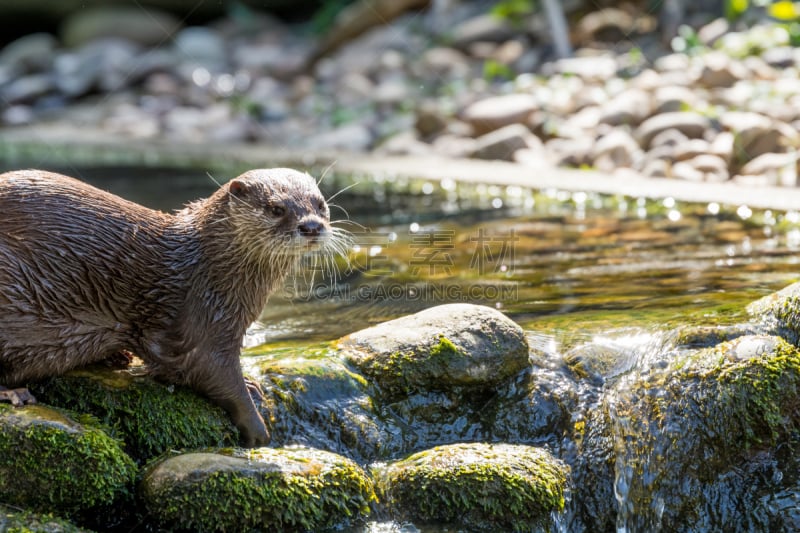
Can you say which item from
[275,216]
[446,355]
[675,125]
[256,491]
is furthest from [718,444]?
[675,125]

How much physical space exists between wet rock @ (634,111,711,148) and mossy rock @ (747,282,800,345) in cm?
570

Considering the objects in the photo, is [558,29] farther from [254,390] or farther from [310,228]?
[254,390]

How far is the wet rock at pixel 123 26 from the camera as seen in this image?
19406 millimetres

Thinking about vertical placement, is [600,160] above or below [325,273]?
above

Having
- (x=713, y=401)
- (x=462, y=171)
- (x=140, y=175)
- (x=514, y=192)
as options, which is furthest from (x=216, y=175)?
(x=713, y=401)

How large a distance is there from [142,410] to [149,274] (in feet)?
1.69

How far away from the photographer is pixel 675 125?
9.42 m

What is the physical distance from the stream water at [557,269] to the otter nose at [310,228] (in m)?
0.79

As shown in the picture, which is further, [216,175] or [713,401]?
[216,175]

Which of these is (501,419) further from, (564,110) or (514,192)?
(564,110)

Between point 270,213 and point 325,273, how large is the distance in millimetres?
2659

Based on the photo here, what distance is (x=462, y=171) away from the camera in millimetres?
9273

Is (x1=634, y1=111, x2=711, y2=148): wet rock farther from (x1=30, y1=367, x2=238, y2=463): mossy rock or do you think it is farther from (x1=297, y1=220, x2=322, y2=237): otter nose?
(x1=30, y1=367, x2=238, y2=463): mossy rock

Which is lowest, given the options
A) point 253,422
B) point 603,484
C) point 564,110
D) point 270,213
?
point 603,484
